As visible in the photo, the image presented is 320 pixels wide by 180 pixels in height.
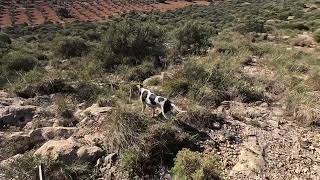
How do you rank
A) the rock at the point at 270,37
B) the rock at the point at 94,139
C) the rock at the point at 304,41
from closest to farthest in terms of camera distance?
1. the rock at the point at 94,139
2. the rock at the point at 304,41
3. the rock at the point at 270,37


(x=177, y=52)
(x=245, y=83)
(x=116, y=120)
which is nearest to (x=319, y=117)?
(x=245, y=83)

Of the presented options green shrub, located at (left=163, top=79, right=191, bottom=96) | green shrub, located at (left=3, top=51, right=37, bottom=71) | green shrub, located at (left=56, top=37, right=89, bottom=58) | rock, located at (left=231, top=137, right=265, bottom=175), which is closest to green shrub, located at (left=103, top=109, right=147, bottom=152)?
rock, located at (left=231, top=137, right=265, bottom=175)

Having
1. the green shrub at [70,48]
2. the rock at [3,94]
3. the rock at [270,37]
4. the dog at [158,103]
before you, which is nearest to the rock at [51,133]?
the dog at [158,103]

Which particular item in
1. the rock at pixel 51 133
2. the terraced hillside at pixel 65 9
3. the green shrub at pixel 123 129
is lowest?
the terraced hillside at pixel 65 9

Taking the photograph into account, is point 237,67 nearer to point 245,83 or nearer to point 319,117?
point 245,83

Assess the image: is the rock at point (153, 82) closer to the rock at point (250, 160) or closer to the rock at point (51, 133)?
the rock at point (51, 133)

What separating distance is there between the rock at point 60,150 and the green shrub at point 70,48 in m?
9.12

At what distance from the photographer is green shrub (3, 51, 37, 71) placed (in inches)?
514

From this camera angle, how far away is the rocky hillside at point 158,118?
6.32m

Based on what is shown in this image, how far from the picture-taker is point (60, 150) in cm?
660

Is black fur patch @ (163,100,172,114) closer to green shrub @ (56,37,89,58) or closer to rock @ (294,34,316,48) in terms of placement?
green shrub @ (56,37,89,58)

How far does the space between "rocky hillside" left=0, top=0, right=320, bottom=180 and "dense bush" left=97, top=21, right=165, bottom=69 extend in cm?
4

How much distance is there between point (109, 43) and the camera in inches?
550

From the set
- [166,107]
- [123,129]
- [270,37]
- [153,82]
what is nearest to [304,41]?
[270,37]
